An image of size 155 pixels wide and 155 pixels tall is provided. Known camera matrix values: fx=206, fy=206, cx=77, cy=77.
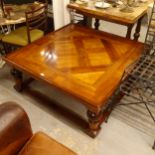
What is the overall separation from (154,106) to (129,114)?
29cm

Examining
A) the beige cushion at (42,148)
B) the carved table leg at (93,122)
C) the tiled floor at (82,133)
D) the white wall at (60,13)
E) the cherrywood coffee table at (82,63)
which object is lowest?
the tiled floor at (82,133)

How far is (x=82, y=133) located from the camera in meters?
1.76

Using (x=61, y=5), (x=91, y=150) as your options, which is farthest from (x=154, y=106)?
(x=61, y=5)

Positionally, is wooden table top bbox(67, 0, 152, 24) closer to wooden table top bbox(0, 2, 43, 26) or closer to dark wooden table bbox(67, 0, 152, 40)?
dark wooden table bbox(67, 0, 152, 40)

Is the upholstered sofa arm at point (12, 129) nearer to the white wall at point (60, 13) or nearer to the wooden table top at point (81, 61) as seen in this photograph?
the wooden table top at point (81, 61)

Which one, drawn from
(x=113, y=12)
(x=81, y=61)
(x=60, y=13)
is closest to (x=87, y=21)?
(x=60, y=13)

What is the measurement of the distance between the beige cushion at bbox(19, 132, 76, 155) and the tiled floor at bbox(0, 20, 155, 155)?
1.71 feet

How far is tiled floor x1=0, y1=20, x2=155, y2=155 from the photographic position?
64.7 inches

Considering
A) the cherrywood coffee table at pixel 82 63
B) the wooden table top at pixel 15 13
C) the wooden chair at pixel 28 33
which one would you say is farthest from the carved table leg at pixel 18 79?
the wooden table top at pixel 15 13

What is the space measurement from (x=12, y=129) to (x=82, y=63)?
100 centimetres

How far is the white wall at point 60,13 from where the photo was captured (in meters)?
2.54

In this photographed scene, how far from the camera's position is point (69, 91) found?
1.58m

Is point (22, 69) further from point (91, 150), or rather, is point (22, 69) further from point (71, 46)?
point (91, 150)

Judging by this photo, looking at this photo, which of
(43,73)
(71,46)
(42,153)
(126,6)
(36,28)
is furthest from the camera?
(36,28)
